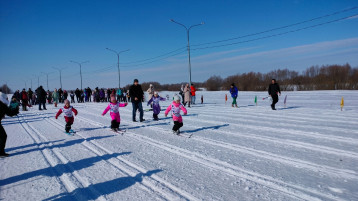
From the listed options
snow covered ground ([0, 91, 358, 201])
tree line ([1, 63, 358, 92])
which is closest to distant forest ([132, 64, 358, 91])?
tree line ([1, 63, 358, 92])

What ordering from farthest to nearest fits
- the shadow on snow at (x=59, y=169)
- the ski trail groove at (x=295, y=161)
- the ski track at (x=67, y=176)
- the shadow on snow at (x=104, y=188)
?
the shadow on snow at (x=59, y=169)
the ski trail groove at (x=295, y=161)
the ski track at (x=67, y=176)
the shadow on snow at (x=104, y=188)

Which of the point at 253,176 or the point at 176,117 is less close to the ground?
the point at 176,117

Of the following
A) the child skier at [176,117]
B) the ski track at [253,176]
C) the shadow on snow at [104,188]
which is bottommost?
the shadow on snow at [104,188]

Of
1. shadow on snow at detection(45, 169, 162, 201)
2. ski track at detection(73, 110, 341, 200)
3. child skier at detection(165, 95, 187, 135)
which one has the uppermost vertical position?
child skier at detection(165, 95, 187, 135)

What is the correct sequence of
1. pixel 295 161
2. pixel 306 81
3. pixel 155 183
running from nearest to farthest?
1. pixel 155 183
2. pixel 295 161
3. pixel 306 81

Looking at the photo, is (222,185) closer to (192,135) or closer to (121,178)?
(121,178)

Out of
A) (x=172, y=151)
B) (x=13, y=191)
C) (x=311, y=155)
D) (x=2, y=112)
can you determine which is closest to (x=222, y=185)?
(x=172, y=151)

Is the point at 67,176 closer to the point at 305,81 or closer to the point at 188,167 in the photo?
the point at 188,167

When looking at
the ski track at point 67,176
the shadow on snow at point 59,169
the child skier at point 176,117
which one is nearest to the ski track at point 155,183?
the shadow on snow at point 59,169

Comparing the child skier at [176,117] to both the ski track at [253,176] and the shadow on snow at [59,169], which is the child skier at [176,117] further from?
the shadow on snow at [59,169]

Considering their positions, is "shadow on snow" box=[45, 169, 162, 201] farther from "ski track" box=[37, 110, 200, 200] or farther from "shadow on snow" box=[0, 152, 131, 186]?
"shadow on snow" box=[0, 152, 131, 186]

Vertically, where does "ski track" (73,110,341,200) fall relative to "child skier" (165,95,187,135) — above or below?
below

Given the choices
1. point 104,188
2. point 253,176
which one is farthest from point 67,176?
point 253,176

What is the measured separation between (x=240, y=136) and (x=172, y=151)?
2.49 metres
